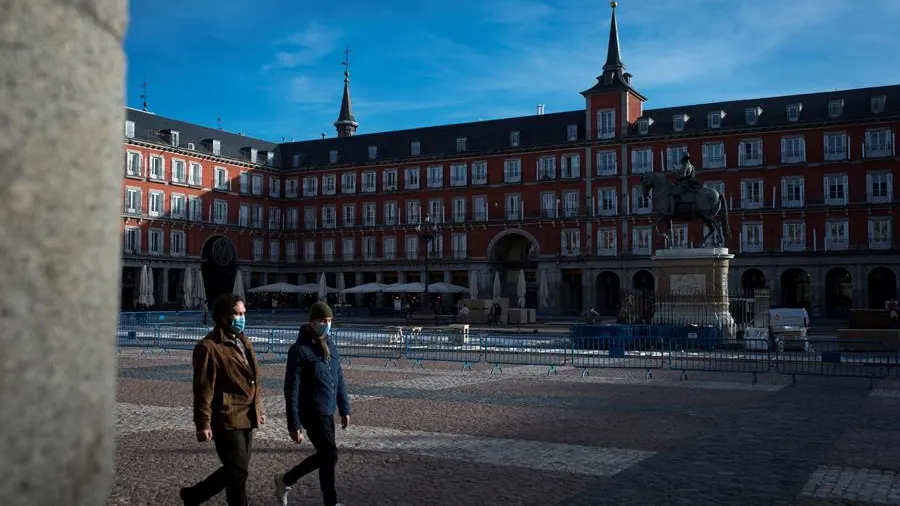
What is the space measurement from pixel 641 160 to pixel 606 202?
3806mm

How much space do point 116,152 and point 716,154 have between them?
2291 inches

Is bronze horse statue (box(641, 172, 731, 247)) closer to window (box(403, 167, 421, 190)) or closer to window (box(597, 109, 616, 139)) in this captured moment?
window (box(597, 109, 616, 139))

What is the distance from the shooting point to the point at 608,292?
60.2 m

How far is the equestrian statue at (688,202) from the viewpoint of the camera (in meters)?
25.5

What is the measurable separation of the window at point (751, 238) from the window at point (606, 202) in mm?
8819

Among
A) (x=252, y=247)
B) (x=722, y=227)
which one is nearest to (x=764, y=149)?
(x=722, y=227)

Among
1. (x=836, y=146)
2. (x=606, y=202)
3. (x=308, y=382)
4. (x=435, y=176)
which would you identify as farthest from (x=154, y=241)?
(x=308, y=382)

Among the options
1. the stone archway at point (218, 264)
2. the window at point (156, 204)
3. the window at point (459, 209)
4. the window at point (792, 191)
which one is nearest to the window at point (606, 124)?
the window at point (459, 209)

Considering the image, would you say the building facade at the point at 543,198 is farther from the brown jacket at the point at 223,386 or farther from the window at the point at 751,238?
the brown jacket at the point at 223,386

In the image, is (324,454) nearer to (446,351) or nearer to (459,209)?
(446,351)

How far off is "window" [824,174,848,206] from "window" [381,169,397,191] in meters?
31.7

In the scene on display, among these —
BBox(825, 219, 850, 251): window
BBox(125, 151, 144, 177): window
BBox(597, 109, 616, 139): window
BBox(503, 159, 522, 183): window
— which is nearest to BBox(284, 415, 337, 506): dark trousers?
BBox(825, 219, 850, 251): window

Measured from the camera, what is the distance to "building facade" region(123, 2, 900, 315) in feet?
172

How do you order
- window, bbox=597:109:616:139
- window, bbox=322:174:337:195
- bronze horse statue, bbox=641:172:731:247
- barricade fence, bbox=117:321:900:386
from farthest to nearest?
window, bbox=322:174:337:195 → window, bbox=597:109:616:139 → bronze horse statue, bbox=641:172:731:247 → barricade fence, bbox=117:321:900:386
